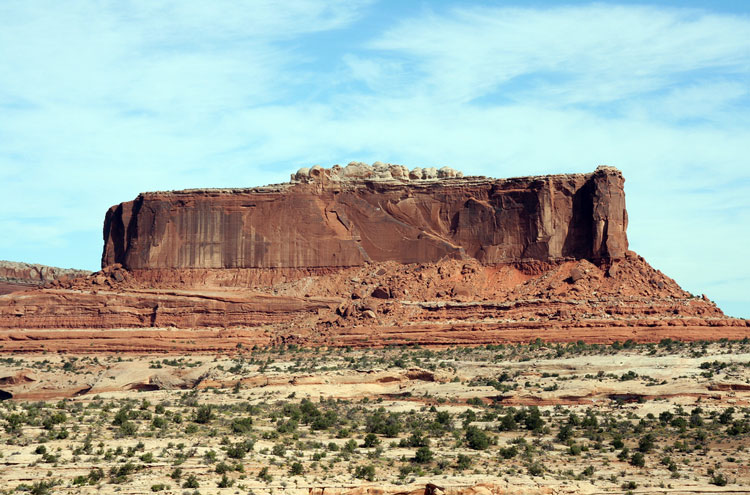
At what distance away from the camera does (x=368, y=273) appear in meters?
63.6

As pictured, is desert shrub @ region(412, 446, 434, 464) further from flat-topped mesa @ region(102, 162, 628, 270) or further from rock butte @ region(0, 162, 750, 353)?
flat-topped mesa @ region(102, 162, 628, 270)

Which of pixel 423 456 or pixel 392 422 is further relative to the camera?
pixel 392 422

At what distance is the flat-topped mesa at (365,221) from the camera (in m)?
62.5

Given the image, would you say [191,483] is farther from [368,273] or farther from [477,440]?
[368,273]

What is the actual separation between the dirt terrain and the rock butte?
3436 mm

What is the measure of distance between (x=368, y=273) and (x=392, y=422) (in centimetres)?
3008

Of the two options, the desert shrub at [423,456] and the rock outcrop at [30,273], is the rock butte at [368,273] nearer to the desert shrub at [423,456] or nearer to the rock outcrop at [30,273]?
the desert shrub at [423,456]

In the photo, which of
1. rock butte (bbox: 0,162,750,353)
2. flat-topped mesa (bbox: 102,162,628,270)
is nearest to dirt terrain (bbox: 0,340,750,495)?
rock butte (bbox: 0,162,750,353)

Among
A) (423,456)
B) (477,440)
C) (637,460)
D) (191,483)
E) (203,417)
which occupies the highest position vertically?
(203,417)

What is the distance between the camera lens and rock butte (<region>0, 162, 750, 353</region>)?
182 feet

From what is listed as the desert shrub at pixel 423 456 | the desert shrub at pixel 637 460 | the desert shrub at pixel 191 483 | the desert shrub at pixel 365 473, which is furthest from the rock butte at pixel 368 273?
the desert shrub at pixel 191 483

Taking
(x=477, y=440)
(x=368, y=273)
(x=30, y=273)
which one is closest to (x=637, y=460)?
(x=477, y=440)

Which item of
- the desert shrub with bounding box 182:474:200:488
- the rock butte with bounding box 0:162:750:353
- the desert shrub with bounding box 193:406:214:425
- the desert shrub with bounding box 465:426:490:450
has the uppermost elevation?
the rock butte with bounding box 0:162:750:353

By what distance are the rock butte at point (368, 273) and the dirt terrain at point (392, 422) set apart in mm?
3436
